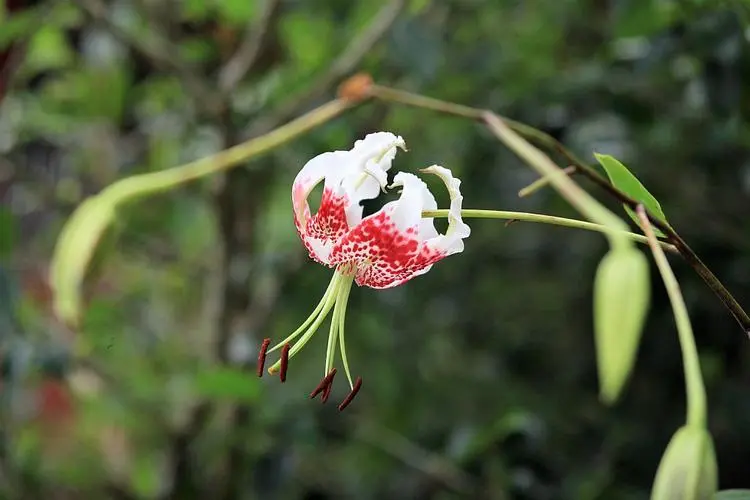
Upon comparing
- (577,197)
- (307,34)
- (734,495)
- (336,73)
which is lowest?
(734,495)

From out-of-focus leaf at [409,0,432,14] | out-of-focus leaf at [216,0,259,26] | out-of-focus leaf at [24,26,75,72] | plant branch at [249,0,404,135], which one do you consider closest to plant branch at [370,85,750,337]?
plant branch at [249,0,404,135]

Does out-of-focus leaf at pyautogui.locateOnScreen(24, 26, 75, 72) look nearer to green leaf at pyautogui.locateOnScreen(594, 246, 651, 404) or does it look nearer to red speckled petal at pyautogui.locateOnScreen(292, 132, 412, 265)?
red speckled petal at pyautogui.locateOnScreen(292, 132, 412, 265)

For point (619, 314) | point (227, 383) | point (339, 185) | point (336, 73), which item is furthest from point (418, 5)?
point (619, 314)

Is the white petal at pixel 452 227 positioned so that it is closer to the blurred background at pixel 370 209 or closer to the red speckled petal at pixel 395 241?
the red speckled petal at pixel 395 241

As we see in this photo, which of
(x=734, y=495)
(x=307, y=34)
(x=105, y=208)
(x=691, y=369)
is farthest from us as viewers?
(x=307, y=34)

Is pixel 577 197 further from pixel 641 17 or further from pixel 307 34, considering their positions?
pixel 307 34

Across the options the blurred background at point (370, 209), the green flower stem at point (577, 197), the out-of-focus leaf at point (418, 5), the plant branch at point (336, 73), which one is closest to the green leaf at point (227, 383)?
the blurred background at point (370, 209)
